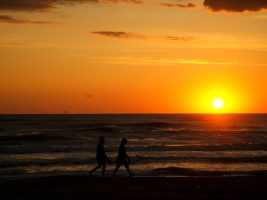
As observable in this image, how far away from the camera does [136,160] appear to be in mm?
33406

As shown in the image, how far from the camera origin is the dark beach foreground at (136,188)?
16266mm

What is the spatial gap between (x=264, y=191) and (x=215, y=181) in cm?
264

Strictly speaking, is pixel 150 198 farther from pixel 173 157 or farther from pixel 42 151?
pixel 42 151

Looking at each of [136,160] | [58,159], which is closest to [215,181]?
[136,160]

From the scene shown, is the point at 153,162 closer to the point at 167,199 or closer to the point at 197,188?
the point at 197,188

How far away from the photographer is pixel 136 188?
1770 cm

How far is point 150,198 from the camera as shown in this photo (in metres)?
15.7

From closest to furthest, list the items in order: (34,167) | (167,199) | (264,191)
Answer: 1. (167,199)
2. (264,191)
3. (34,167)

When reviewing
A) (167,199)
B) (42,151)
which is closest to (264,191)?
(167,199)

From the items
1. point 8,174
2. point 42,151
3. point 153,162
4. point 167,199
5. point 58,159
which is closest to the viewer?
point 167,199

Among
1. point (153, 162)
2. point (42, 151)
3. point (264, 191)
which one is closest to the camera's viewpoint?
point (264, 191)

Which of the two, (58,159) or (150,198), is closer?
(150,198)

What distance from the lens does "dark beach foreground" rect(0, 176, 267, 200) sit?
640 inches

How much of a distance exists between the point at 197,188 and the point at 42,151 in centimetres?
2589
